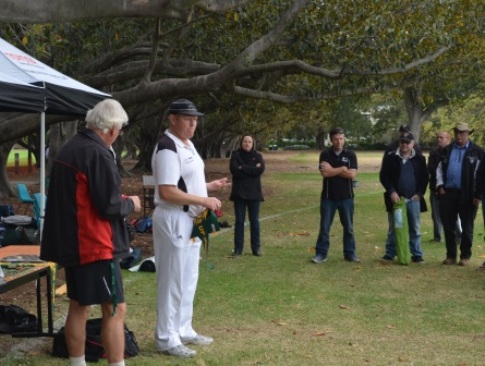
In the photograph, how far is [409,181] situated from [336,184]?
3.55 ft

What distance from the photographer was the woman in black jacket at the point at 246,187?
38.2 feet

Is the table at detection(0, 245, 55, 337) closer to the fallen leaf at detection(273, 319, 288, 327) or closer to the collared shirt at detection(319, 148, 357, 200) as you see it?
the fallen leaf at detection(273, 319, 288, 327)

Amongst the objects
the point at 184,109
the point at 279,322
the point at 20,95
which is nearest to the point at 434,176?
the point at 279,322

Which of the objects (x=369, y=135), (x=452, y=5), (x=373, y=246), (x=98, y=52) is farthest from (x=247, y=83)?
(x=369, y=135)

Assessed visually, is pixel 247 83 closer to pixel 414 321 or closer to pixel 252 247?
pixel 252 247

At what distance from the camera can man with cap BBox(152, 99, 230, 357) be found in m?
6.15

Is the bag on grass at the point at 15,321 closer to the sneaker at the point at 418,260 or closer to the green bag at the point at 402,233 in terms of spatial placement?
the green bag at the point at 402,233

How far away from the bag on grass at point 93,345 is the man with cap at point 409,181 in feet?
18.9

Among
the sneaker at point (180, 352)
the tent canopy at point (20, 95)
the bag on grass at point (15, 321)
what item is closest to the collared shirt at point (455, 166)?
the sneaker at point (180, 352)

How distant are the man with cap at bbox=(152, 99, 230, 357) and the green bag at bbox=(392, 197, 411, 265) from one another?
5.28 m

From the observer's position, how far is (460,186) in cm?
1074

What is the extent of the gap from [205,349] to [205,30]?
12.3 metres

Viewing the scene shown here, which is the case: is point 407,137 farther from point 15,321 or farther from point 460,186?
point 15,321

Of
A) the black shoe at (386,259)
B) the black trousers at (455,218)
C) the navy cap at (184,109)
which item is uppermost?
the navy cap at (184,109)
